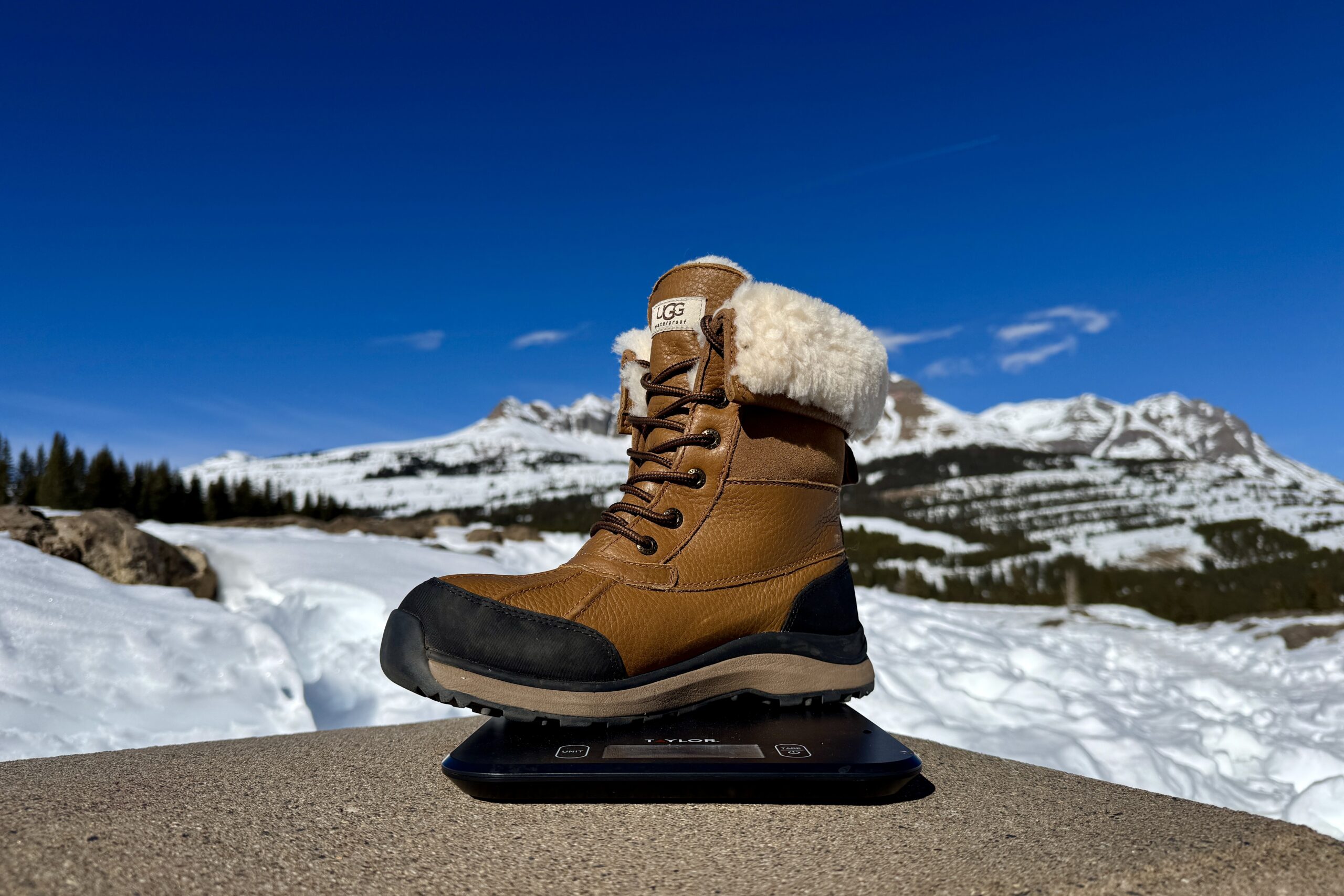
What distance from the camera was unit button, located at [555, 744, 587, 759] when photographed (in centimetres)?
133

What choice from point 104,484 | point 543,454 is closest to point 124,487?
point 104,484

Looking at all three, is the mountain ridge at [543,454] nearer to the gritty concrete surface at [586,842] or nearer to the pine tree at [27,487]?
the pine tree at [27,487]

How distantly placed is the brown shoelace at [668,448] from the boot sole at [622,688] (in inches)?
11.7

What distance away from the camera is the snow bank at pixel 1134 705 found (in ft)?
10.8

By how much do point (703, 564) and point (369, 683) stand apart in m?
3.13

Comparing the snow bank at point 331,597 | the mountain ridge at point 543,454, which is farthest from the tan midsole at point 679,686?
the mountain ridge at point 543,454

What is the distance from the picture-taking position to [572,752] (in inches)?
53.4

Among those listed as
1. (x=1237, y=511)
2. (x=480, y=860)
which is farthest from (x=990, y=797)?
(x=1237, y=511)

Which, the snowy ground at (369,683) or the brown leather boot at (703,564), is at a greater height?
the brown leather boot at (703,564)

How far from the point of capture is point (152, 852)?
0.96 meters

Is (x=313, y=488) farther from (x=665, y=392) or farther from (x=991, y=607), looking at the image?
(x=665, y=392)

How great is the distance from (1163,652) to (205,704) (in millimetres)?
8120

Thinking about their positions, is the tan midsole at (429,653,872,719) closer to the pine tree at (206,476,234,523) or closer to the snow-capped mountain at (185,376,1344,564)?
the snow-capped mountain at (185,376,1344,564)

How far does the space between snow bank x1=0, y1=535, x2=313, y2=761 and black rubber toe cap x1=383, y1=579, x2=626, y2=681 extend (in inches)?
79.6
